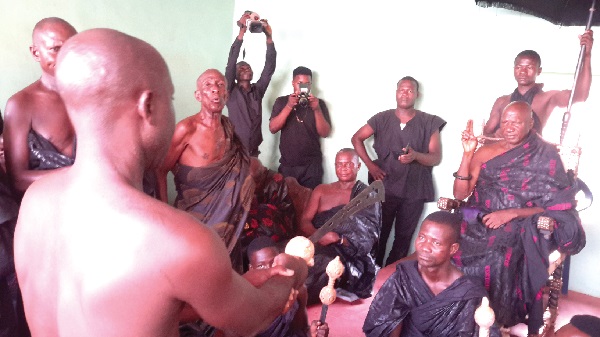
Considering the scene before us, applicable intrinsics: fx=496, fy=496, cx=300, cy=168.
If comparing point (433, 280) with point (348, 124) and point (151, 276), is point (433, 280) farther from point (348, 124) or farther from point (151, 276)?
point (348, 124)

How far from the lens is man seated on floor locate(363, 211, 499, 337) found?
279 centimetres

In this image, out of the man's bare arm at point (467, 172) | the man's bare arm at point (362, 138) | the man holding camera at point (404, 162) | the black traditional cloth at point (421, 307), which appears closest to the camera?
the black traditional cloth at point (421, 307)

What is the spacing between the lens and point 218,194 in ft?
12.1

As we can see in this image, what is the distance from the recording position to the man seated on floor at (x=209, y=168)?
143 inches

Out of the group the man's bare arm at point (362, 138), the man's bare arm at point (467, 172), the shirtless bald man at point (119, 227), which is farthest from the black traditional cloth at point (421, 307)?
the man's bare arm at point (362, 138)

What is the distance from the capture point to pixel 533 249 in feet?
11.4

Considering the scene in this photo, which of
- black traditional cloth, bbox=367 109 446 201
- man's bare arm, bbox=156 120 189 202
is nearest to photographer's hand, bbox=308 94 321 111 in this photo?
black traditional cloth, bbox=367 109 446 201

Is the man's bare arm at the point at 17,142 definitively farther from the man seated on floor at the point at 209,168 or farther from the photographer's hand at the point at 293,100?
the photographer's hand at the point at 293,100

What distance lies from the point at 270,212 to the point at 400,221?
55.8 inches

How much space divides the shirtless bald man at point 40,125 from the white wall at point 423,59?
142 inches

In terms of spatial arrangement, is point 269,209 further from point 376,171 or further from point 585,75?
point 585,75

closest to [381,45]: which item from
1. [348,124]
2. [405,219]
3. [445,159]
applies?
[348,124]

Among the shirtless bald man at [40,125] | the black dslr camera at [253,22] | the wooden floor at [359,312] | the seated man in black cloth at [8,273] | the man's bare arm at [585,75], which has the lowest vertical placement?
the wooden floor at [359,312]

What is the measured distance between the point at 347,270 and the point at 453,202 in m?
1.08
